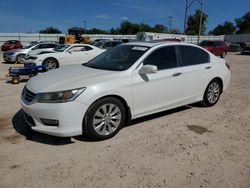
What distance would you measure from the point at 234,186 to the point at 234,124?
226 cm

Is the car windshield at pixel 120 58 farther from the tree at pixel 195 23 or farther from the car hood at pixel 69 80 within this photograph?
the tree at pixel 195 23

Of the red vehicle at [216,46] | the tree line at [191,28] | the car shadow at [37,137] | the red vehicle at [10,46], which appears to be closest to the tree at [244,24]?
the tree line at [191,28]

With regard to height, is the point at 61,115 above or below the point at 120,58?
below

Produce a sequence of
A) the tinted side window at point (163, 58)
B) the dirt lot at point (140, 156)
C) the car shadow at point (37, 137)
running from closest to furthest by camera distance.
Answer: the dirt lot at point (140, 156) < the car shadow at point (37, 137) < the tinted side window at point (163, 58)

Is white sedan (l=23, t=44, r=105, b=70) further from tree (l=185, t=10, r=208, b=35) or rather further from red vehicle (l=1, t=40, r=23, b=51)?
tree (l=185, t=10, r=208, b=35)

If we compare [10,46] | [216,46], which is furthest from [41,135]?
[10,46]

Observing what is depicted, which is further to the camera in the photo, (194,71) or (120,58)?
(194,71)

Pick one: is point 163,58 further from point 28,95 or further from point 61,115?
point 28,95

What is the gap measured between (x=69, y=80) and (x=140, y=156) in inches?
65.7

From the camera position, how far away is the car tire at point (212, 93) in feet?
19.4

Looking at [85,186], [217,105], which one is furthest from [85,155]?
[217,105]

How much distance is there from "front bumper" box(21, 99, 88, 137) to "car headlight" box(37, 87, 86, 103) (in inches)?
2.5

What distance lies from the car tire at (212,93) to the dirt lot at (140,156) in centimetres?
73

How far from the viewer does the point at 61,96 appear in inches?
149
